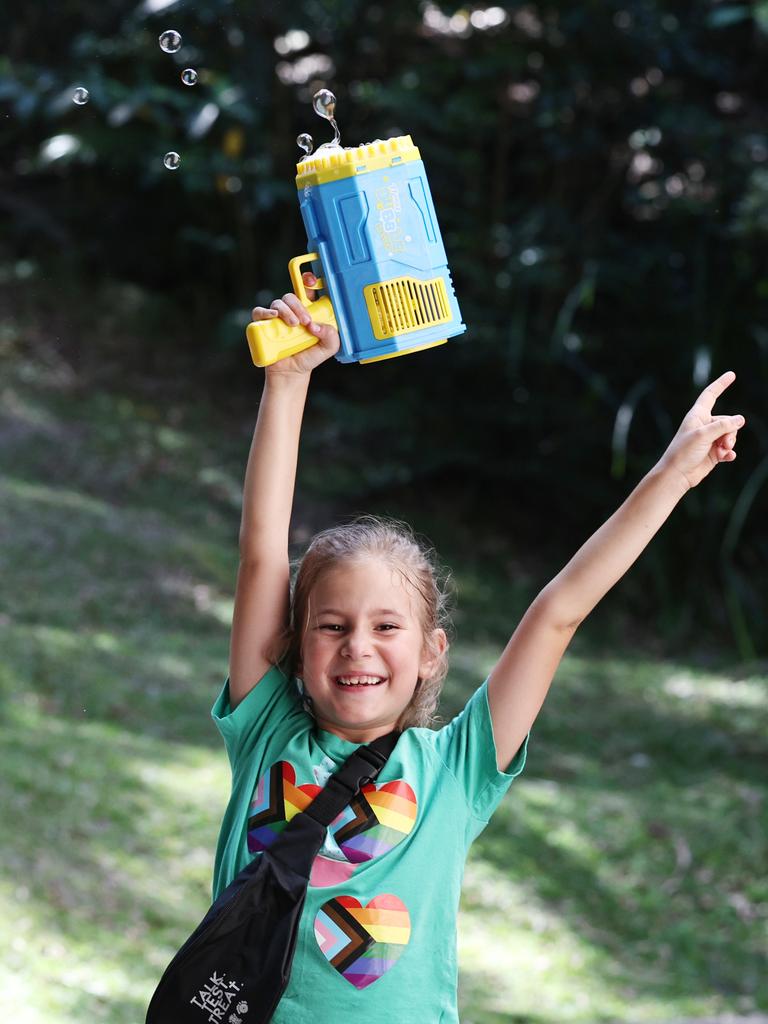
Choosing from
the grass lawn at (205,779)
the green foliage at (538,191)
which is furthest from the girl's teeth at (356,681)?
the green foliage at (538,191)

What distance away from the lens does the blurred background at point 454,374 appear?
16.4ft

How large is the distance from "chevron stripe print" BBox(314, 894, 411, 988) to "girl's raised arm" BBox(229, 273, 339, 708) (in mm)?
324

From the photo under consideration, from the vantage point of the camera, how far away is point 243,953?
5.03 ft

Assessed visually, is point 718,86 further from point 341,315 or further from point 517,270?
point 341,315

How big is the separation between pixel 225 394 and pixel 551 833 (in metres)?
3.91

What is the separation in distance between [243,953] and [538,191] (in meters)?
6.34

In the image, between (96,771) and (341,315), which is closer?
(341,315)

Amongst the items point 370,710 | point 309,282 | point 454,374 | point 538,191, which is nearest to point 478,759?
point 370,710

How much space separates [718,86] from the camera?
709cm

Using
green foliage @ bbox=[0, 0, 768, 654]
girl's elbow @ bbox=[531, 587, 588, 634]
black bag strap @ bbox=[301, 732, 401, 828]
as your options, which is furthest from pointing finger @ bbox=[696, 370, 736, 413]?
green foliage @ bbox=[0, 0, 768, 654]

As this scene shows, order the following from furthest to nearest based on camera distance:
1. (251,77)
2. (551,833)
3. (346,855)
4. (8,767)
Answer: (251,77) → (551,833) → (8,767) → (346,855)

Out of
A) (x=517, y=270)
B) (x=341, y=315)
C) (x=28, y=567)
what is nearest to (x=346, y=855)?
(x=341, y=315)

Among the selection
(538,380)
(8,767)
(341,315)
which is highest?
(538,380)

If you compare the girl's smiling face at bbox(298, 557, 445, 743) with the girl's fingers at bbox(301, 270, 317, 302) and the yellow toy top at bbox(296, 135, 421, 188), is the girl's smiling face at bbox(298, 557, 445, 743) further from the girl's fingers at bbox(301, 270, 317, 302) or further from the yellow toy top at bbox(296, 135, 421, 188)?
the yellow toy top at bbox(296, 135, 421, 188)
